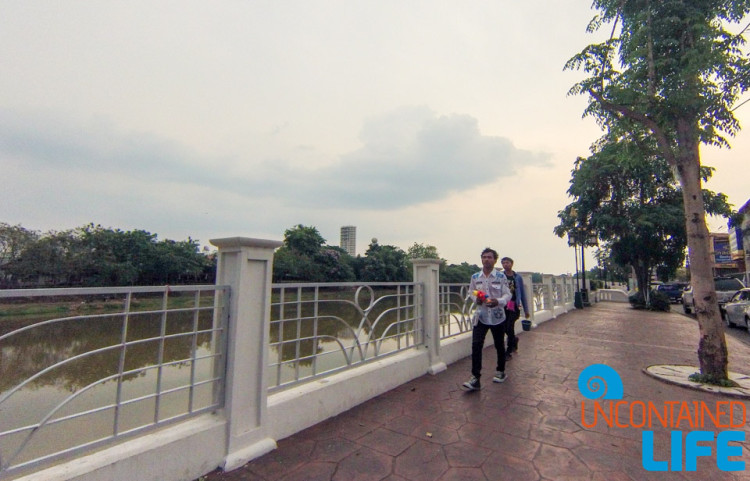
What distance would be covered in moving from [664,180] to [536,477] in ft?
59.0

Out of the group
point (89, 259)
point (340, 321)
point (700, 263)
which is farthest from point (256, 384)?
point (89, 259)

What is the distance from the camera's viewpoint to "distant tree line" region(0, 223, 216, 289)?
2275cm

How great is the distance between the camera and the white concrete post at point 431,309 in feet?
14.0

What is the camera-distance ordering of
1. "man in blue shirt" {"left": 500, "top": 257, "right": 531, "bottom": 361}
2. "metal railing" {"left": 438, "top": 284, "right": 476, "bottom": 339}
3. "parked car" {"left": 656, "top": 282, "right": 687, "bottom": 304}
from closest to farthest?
1. "metal railing" {"left": 438, "top": 284, "right": 476, "bottom": 339}
2. "man in blue shirt" {"left": 500, "top": 257, "right": 531, "bottom": 361}
3. "parked car" {"left": 656, "top": 282, "right": 687, "bottom": 304}

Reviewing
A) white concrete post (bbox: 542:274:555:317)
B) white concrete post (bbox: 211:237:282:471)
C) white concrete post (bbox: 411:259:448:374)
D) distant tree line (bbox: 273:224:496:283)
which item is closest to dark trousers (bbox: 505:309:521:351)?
white concrete post (bbox: 411:259:448:374)

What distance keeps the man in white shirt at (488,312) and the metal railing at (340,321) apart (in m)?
0.76

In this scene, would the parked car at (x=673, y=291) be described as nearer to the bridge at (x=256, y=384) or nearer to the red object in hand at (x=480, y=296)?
the bridge at (x=256, y=384)

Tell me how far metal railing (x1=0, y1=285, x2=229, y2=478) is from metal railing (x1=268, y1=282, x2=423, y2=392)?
0.51 m

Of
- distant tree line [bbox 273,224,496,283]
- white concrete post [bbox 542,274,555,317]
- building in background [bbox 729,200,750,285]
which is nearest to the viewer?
white concrete post [bbox 542,274,555,317]

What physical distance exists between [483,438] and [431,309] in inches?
72.3

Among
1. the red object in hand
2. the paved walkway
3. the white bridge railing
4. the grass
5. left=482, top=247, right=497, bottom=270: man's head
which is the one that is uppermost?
left=482, top=247, right=497, bottom=270: man's head

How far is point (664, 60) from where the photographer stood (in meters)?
4.22

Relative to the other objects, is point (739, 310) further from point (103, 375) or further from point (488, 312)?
point (103, 375)

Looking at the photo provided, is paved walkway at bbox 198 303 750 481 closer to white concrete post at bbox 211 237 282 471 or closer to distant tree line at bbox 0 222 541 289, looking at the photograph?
white concrete post at bbox 211 237 282 471
